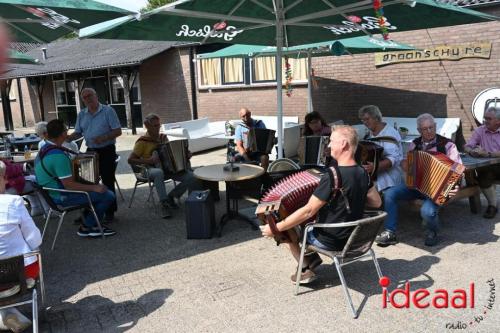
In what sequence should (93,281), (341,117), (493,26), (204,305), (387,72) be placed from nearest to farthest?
(204,305)
(93,281)
(493,26)
(387,72)
(341,117)

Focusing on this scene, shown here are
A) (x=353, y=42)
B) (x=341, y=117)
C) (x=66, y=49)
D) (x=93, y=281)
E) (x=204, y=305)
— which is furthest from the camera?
(x=66, y=49)

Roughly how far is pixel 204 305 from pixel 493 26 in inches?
331

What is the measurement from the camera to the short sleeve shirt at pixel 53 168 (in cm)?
449

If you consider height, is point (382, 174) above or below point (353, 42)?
below

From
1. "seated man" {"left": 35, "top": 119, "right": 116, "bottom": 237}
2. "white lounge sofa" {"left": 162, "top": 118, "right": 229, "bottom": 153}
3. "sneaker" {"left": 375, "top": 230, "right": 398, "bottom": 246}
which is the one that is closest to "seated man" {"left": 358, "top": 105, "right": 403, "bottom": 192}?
"sneaker" {"left": 375, "top": 230, "right": 398, "bottom": 246}

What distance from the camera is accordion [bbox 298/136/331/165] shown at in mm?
5762

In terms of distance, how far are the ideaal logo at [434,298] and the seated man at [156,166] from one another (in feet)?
10.9

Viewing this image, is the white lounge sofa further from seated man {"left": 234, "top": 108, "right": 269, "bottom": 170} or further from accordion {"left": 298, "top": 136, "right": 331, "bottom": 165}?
accordion {"left": 298, "top": 136, "right": 331, "bottom": 165}

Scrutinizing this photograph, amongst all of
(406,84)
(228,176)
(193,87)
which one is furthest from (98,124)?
(193,87)

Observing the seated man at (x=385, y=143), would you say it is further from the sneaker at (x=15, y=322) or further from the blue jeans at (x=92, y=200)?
the sneaker at (x=15, y=322)

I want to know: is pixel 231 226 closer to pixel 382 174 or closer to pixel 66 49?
pixel 382 174

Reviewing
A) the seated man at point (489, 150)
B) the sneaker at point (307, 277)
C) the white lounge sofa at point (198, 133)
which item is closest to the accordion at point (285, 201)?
the sneaker at point (307, 277)

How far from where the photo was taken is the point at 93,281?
397 cm

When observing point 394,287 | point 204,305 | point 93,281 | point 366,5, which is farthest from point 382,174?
point 93,281
